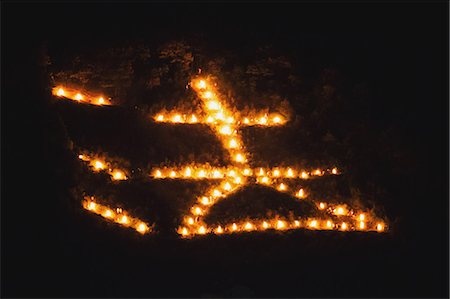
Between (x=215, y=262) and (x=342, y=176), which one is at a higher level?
(x=342, y=176)

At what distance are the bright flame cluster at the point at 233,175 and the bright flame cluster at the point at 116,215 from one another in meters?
0.42

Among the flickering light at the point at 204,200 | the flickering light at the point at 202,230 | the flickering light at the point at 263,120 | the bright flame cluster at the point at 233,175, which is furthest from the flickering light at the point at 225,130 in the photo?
the flickering light at the point at 202,230

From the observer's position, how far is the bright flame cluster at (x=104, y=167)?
24.1 ft

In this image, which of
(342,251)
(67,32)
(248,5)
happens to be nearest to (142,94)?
(67,32)

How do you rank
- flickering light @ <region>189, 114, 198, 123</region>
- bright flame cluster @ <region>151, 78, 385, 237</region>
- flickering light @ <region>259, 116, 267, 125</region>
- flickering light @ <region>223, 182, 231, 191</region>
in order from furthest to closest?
flickering light @ <region>259, 116, 267, 125</region>
flickering light @ <region>189, 114, 198, 123</region>
flickering light @ <region>223, 182, 231, 191</region>
bright flame cluster @ <region>151, 78, 385, 237</region>

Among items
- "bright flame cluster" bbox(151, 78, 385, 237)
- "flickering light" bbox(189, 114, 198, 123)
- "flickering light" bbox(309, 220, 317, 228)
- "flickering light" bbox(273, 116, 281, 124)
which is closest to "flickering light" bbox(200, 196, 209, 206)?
"bright flame cluster" bbox(151, 78, 385, 237)

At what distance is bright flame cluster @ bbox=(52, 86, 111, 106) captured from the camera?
8.24 m

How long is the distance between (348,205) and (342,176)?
53 centimetres

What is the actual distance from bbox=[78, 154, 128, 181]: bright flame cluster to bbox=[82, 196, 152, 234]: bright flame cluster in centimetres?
52

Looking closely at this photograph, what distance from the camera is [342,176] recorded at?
7.91 meters

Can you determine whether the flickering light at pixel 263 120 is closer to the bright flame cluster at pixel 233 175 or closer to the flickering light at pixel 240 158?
the bright flame cluster at pixel 233 175

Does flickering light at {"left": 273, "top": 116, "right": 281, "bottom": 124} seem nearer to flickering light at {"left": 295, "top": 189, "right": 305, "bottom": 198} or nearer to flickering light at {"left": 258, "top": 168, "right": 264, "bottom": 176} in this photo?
flickering light at {"left": 258, "top": 168, "right": 264, "bottom": 176}

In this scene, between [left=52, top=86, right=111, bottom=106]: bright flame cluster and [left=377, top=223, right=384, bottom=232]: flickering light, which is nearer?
[left=377, top=223, right=384, bottom=232]: flickering light

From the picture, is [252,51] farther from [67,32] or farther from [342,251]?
[342,251]
